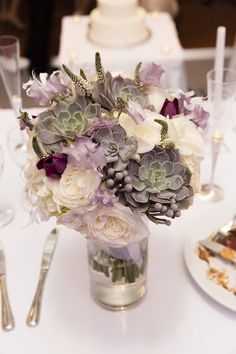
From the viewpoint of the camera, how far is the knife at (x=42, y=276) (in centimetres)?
82

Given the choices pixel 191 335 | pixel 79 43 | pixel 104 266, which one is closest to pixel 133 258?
pixel 104 266

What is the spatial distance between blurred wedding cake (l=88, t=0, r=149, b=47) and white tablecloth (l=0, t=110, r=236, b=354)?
4.81ft

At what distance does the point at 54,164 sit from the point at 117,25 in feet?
5.89

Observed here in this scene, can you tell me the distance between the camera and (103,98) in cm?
67

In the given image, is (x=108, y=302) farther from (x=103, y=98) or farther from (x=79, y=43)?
(x=79, y=43)

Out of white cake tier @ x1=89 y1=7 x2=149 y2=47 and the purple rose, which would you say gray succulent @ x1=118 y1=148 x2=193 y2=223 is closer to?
the purple rose

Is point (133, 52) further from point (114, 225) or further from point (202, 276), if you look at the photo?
point (114, 225)

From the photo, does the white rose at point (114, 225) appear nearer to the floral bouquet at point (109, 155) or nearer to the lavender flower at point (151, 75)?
the floral bouquet at point (109, 155)

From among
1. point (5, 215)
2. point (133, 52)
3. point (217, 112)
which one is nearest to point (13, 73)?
point (5, 215)

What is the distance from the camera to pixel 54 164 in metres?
0.64

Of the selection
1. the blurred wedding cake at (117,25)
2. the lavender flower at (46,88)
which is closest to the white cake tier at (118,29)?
the blurred wedding cake at (117,25)

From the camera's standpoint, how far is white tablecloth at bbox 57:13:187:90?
2.22 metres

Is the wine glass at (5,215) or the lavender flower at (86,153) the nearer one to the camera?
the lavender flower at (86,153)

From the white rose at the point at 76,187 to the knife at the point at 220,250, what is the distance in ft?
1.21
